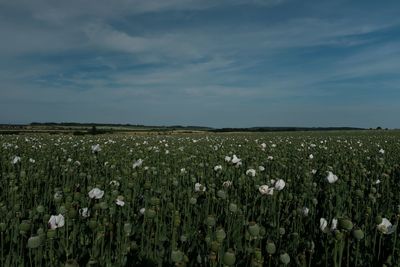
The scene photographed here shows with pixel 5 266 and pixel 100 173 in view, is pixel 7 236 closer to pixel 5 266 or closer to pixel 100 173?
pixel 5 266

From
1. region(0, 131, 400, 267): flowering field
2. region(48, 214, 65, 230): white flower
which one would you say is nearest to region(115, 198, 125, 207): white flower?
region(0, 131, 400, 267): flowering field

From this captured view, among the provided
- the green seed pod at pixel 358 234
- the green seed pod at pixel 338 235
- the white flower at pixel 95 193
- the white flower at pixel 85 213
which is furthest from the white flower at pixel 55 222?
the green seed pod at pixel 358 234

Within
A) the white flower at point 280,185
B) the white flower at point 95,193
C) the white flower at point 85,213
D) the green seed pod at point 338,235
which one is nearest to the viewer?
the green seed pod at point 338,235

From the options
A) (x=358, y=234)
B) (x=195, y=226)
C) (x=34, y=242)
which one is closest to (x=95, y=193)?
(x=195, y=226)

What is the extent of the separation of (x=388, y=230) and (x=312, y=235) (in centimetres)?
103

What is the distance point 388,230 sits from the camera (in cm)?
363

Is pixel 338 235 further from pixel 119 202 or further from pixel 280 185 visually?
pixel 119 202

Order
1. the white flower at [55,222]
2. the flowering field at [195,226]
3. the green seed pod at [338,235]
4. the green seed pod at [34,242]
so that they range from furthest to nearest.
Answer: the white flower at [55,222], the flowering field at [195,226], the green seed pod at [338,235], the green seed pod at [34,242]

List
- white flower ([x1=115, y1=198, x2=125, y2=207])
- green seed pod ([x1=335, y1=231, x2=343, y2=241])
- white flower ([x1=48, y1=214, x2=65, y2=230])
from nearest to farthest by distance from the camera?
green seed pod ([x1=335, y1=231, x2=343, y2=241]) < white flower ([x1=48, y1=214, x2=65, y2=230]) < white flower ([x1=115, y1=198, x2=125, y2=207])

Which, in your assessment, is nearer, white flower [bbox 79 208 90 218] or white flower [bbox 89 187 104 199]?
white flower [bbox 79 208 90 218]

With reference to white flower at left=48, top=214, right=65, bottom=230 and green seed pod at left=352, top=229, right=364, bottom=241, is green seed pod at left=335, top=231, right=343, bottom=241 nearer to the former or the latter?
green seed pod at left=352, top=229, right=364, bottom=241

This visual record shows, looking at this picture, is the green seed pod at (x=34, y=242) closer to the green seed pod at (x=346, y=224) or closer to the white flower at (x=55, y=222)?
the white flower at (x=55, y=222)

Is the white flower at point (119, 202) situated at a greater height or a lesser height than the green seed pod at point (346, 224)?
lesser

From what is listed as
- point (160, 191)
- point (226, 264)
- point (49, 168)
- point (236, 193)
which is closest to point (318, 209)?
point (236, 193)
